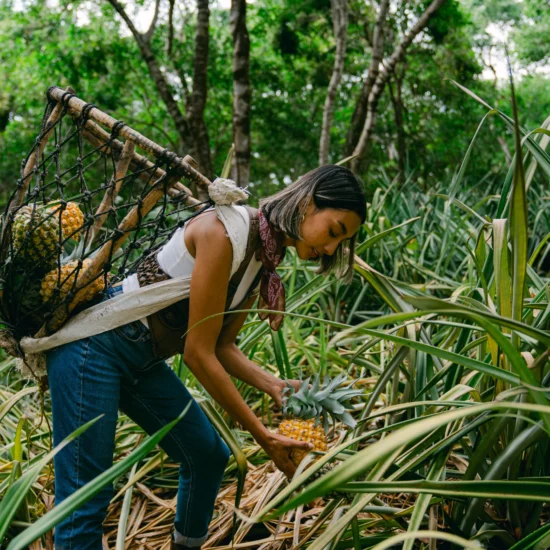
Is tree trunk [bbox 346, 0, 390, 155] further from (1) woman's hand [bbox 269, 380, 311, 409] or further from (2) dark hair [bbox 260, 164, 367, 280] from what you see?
(1) woman's hand [bbox 269, 380, 311, 409]

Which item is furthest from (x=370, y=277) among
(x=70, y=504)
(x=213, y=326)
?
(x=70, y=504)

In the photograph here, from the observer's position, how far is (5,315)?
1.60 meters

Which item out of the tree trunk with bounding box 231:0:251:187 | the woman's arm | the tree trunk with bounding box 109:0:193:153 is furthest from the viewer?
the tree trunk with bounding box 109:0:193:153

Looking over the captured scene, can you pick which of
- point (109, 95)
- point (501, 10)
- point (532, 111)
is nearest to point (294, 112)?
point (109, 95)

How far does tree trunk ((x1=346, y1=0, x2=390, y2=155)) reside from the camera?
492 centimetres

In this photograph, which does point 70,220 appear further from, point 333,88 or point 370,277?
point 333,88

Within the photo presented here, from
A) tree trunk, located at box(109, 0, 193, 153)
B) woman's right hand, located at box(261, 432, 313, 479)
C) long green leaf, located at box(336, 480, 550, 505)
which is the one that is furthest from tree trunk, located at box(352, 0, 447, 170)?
long green leaf, located at box(336, 480, 550, 505)

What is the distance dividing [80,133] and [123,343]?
0.62m

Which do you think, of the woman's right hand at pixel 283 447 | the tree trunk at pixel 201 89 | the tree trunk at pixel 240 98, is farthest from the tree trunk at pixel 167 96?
the woman's right hand at pixel 283 447

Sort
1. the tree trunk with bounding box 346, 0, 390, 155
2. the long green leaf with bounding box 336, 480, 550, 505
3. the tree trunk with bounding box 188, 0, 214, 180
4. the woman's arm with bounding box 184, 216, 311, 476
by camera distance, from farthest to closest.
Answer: the tree trunk with bounding box 346, 0, 390, 155, the tree trunk with bounding box 188, 0, 214, 180, the woman's arm with bounding box 184, 216, 311, 476, the long green leaf with bounding box 336, 480, 550, 505

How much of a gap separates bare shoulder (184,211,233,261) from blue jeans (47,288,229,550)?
29cm

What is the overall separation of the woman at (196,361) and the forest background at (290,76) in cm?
352

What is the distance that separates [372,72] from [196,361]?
414cm

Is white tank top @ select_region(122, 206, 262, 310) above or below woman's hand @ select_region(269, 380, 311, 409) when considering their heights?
above
